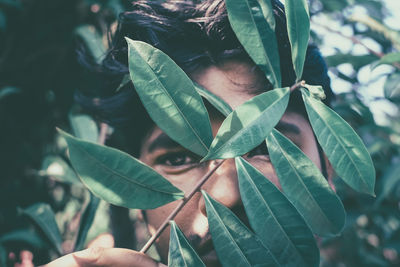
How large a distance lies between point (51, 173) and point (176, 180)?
495 millimetres

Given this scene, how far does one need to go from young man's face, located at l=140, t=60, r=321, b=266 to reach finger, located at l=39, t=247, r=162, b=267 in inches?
5.9

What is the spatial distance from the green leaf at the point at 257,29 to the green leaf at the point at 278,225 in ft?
0.58

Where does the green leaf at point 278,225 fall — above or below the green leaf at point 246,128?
below

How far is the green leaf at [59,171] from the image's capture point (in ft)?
3.34

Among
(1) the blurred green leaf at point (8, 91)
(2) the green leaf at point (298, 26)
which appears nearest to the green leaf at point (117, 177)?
(2) the green leaf at point (298, 26)

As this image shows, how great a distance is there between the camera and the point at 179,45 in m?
0.79

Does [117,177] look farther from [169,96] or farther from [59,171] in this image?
[59,171]

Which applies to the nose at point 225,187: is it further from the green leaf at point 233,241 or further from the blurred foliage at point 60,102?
the blurred foliage at point 60,102

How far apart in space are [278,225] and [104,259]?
25 cm

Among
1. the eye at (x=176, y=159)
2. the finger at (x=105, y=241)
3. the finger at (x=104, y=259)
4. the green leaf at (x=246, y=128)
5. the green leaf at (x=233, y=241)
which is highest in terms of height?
the green leaf at (x=246, y=128)

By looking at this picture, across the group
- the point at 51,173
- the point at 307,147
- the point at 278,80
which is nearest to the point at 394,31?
the point at 307,147

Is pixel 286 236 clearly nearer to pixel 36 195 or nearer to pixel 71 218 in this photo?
pixel 36 195

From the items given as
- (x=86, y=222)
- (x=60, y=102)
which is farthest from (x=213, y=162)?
(x=60, y=102)

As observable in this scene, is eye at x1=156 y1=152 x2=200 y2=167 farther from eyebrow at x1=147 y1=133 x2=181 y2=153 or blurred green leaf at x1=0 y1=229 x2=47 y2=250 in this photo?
blurred green leaf at x1=0 y1=229 x2=47 y2=250
